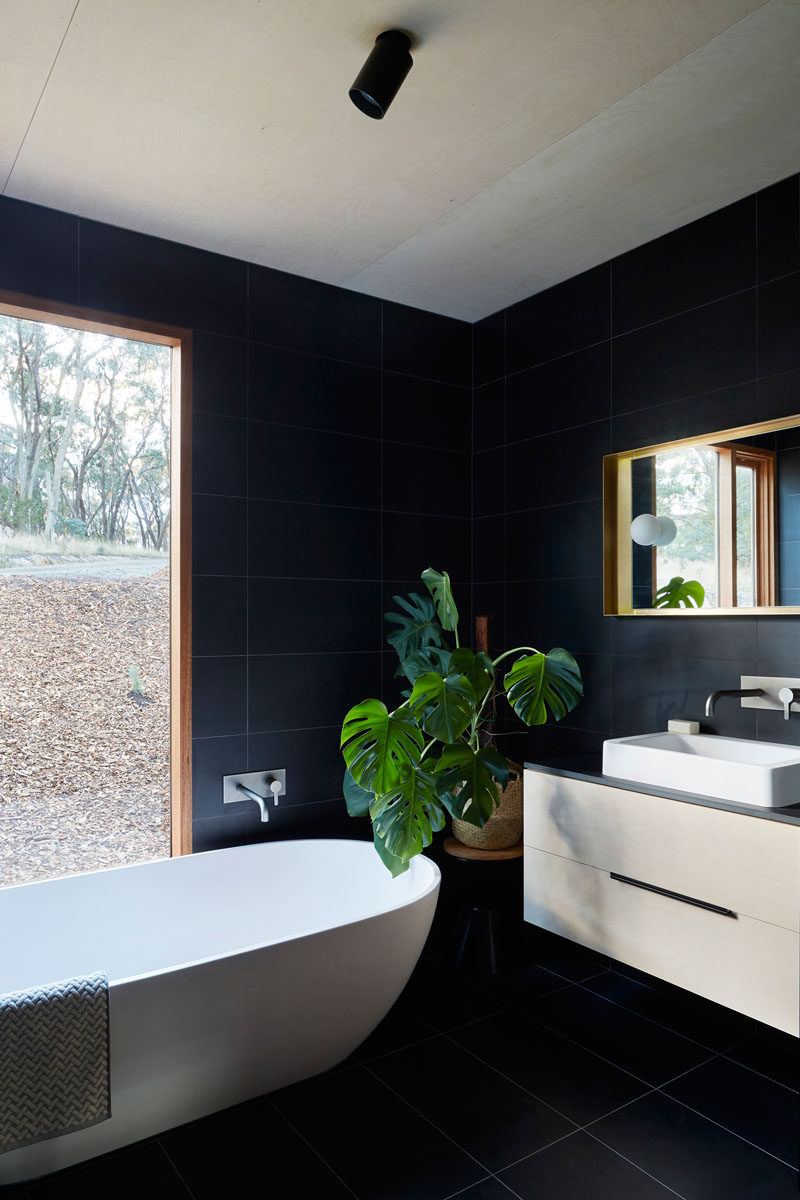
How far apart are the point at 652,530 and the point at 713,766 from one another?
3.06ft

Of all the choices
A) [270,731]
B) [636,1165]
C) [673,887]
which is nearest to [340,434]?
[270,731]

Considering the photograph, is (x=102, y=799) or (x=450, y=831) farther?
(x=450, y=831)

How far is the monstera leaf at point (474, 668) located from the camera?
272 centimetres

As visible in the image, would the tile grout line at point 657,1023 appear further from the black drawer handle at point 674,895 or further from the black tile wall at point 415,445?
the black tile wall at point 415,445

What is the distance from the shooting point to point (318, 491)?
3205 millimetres

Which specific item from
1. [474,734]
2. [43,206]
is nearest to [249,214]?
[43,206]

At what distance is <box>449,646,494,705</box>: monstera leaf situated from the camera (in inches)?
107

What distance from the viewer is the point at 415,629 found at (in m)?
3.13

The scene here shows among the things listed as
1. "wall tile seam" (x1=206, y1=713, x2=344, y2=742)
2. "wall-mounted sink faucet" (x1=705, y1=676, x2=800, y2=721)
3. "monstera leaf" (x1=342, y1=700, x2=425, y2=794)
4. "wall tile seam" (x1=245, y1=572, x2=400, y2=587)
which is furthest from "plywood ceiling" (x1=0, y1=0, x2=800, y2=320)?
"wall tile seam" (x1=206, y1=713, x2=344, y2=742)

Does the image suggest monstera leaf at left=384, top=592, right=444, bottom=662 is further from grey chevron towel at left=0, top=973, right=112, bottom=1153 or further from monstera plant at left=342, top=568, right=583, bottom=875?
grey chevron towel at left=0, top=973, right=112, bottom=1153

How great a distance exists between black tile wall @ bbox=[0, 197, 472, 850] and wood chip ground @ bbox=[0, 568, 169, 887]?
162mm

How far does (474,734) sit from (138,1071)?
1467mm

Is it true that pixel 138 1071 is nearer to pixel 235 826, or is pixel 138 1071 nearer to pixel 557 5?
pixel 235 826

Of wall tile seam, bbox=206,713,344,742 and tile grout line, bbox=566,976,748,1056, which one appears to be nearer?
tile grout line, bbox=566,976,748,1056
